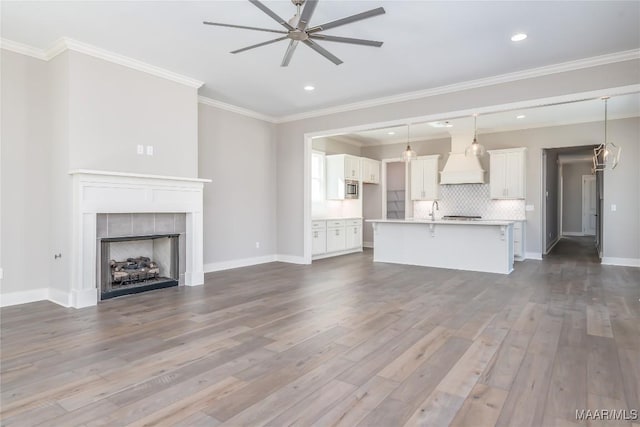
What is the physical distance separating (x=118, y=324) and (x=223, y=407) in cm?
198

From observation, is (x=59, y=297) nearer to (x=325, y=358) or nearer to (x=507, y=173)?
(x=325, y=358)

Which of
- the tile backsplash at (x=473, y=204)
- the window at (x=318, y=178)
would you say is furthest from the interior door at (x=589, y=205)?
the window at (x=318, y=178)

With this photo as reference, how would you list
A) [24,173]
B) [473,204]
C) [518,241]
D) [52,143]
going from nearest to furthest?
[24,173] → [52,143] → [518,241] → [473,204]

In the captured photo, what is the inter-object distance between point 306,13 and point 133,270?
3.86 m

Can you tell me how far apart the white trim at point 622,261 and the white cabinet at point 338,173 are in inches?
215

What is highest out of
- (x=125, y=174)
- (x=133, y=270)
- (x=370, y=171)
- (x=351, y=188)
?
(x=370, y=171)

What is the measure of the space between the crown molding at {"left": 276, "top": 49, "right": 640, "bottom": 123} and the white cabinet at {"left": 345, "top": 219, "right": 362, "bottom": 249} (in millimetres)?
2939

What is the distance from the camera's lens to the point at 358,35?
3932mm

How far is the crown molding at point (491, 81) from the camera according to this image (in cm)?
432

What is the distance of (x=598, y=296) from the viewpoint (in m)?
4.43

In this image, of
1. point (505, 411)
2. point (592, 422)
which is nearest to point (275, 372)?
point (505, 411)

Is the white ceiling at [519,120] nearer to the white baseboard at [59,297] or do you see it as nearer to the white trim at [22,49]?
the white trim at [22,49]

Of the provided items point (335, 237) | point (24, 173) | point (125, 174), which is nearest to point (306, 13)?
point (125, 174)

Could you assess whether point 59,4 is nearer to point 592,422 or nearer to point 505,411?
point 505,411
